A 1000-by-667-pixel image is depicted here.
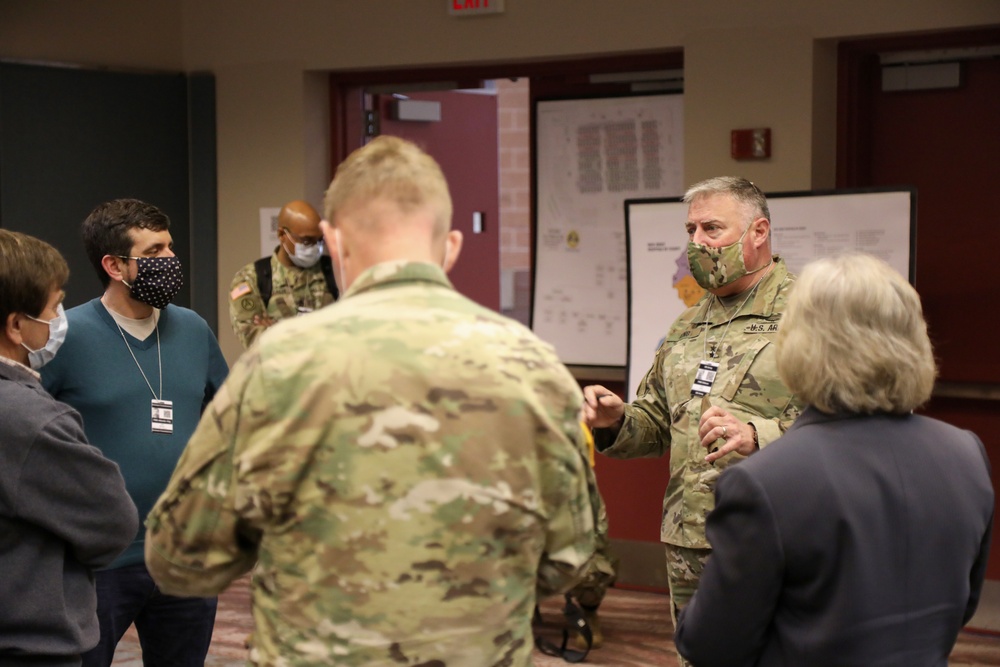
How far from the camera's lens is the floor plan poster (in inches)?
205

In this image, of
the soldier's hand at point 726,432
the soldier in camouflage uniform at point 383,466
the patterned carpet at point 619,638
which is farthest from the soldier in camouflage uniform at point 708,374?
the patterned carpet at point 619,638

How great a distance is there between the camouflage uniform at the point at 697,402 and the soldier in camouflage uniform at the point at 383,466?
1048mm

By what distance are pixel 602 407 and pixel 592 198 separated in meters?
2.81

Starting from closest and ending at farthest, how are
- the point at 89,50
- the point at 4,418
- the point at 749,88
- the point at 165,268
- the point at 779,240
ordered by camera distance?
the point at 4,418, the point at 165,268, the point at 779,240, the point at 749,88, the point at 89,50

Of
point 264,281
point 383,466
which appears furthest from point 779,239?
point 383,466

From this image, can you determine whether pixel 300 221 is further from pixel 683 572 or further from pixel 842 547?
pixel 842 547

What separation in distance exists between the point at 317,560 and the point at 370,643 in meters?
0.12

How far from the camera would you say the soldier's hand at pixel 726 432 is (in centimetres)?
229

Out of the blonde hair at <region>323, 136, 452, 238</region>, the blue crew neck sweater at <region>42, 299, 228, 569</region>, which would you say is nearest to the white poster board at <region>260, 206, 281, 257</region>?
the blue crew neck sweater at <region>42, 299, 228, 569</region>

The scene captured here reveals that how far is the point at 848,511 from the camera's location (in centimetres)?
160

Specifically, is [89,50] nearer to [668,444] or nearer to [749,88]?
[749,88]

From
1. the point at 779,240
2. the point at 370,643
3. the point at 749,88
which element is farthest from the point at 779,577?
the point at 749,88

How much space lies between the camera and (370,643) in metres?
1.49

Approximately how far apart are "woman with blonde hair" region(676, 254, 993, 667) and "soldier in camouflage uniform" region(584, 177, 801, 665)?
0.82 metres
